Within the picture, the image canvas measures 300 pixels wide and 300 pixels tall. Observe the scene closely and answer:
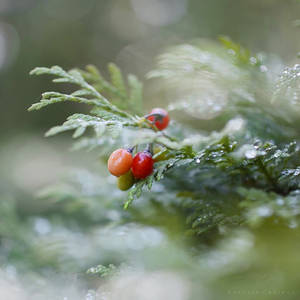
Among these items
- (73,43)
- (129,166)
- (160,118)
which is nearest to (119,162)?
(129,166)

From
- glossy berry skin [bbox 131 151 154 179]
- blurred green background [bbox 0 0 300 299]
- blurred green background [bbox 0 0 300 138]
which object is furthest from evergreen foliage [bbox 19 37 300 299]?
blurred green background [bbox 0 0 300 138]

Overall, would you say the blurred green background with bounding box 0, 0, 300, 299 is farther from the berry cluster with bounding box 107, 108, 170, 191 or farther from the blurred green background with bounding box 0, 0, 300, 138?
the berry cluster with bounding box 107, 108, 170, 191

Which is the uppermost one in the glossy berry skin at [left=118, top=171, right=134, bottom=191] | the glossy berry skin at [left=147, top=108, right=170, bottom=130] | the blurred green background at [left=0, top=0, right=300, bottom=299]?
the blurred green background at [left=0, top=0, right=300, bottom=299]

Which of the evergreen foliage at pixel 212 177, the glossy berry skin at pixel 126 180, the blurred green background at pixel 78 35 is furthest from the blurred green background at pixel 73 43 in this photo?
the glossy berry skin at pixel 126 180

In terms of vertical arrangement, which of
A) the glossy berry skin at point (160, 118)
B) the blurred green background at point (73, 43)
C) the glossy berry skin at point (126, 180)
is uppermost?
the blurred green background at point (73, 43)

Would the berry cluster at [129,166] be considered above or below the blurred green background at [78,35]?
below

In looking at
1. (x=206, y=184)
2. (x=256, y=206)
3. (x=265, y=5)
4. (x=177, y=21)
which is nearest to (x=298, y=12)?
(x=265, y=5)

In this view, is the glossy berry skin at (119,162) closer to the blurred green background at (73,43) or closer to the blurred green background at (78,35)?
the blurred green background at (73,43)
